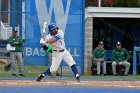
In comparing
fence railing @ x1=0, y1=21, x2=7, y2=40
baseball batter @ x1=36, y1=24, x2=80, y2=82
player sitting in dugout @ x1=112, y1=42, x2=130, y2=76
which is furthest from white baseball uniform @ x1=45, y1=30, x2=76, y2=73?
fence railing @ x1=0, y1=21, x2=7, y2=40

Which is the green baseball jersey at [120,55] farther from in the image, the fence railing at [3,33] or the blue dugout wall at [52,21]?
the fence railing at [3,33]

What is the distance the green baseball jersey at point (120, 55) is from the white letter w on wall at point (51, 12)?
2669 mm

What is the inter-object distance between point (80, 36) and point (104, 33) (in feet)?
21.0

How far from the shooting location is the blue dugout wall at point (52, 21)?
18578 millimetres

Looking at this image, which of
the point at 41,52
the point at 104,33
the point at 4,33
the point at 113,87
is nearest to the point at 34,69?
the point at 41,52

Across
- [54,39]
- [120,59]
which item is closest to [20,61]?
[54,39]

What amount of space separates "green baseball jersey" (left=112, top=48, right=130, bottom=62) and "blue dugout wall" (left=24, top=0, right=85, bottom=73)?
1905 millimetres

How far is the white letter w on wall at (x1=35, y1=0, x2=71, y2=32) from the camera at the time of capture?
61.0ft

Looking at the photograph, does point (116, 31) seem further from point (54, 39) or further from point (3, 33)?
point (54, 39)

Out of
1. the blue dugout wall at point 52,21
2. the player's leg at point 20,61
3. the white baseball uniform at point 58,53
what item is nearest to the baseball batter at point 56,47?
the white baseball uniform at point 58,53

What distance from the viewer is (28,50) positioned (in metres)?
18.7
